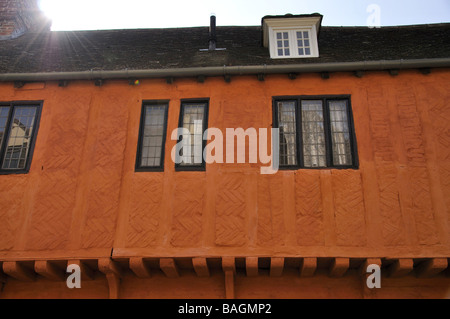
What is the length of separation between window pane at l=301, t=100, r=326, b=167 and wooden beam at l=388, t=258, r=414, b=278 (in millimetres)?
2105

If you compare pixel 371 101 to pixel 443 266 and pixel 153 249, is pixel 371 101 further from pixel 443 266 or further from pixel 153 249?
pixel 153 249

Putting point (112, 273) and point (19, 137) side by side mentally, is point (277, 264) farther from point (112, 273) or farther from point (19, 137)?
point (19, 137)

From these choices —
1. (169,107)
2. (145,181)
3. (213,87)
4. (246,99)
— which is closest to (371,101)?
(246,99)

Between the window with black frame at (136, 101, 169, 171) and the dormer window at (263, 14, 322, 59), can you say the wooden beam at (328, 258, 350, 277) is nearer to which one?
the window with black frame at (136, 101, 169, 171)

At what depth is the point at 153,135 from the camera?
8.16m

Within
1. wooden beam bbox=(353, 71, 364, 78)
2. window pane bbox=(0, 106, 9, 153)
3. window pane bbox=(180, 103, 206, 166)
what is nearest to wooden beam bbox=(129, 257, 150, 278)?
window pane bbox=(180, 103, 206, 166)

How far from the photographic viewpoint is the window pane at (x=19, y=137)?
8031mm

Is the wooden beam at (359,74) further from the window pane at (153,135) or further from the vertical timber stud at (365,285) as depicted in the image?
the window pane at (153,135)

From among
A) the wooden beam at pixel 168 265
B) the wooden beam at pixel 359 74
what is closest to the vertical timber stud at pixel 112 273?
the wooden beam at pixel 168 265

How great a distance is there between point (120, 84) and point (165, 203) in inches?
112

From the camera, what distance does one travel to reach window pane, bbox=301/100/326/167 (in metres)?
7.72

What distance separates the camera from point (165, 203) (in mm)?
7457

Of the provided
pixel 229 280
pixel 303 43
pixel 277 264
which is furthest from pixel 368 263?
pixel 303 43

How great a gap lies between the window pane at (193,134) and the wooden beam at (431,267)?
4.35m
